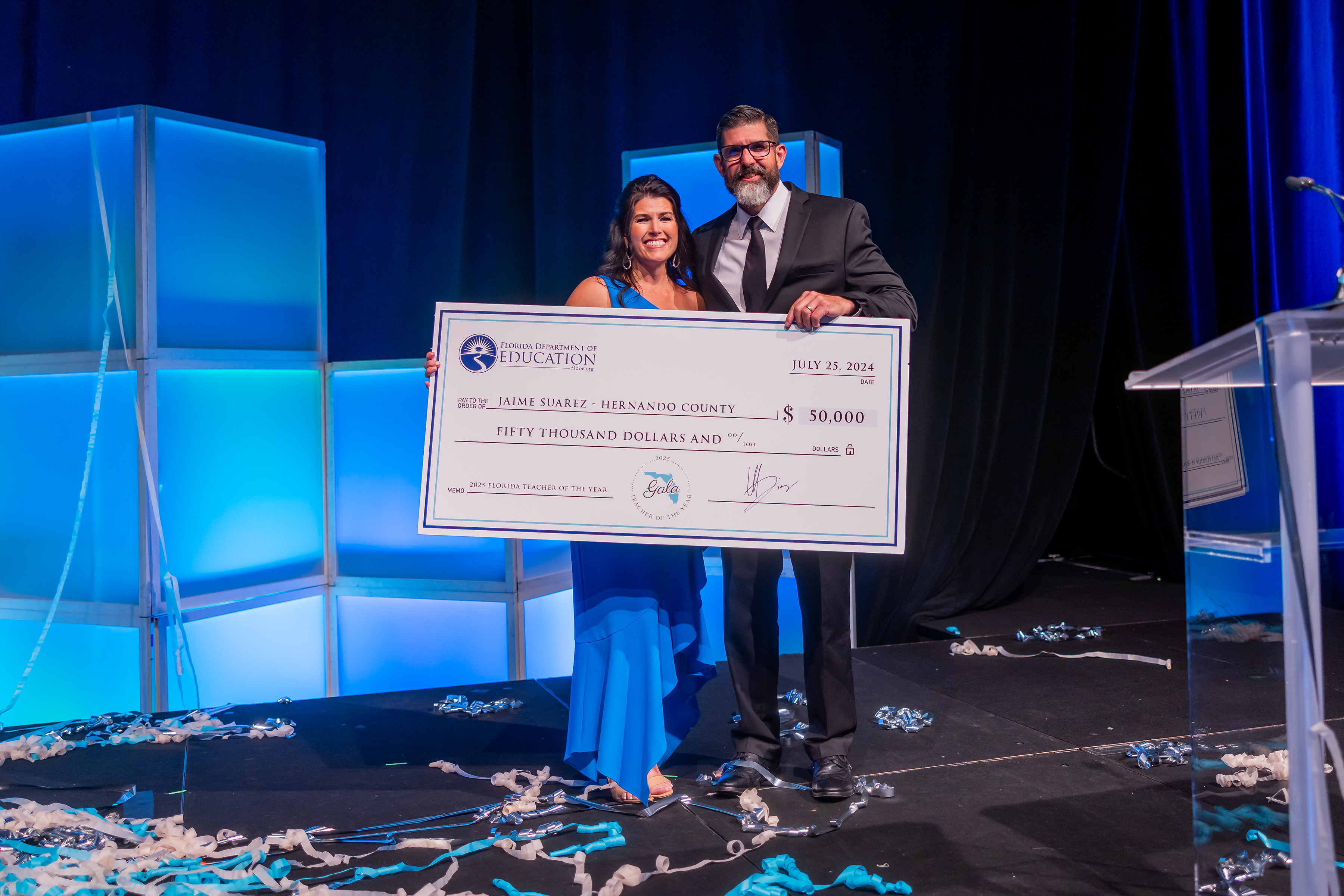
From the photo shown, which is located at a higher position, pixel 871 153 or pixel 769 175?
pixel 871 153

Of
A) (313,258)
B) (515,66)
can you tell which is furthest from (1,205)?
(515,66)

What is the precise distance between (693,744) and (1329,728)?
1582 millimetres

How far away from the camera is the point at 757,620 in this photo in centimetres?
234

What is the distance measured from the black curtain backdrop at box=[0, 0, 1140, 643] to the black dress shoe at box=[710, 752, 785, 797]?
6.47 ft

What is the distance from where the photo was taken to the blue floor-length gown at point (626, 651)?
2102 millimetres

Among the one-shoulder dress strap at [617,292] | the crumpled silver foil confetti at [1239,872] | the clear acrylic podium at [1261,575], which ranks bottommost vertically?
the crumpled silver foil confetti at [1239,872]

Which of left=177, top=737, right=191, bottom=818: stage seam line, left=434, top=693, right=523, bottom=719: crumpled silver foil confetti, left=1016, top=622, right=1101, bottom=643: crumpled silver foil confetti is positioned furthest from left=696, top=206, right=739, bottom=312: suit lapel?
left=1016, top=622, right=1101, bottom=643: crumpled silver foil confetti

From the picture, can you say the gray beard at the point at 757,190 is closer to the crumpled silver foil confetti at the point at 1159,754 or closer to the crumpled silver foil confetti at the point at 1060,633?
the crumpled silver foil confetti at the point at 1159,754

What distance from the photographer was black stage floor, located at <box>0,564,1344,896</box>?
178 cm

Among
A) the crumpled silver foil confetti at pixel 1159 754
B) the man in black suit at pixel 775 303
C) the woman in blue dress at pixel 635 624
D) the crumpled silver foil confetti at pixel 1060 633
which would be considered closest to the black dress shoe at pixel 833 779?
the man in black suit at pixel 775 303

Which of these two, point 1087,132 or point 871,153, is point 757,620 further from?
point 1087,132
